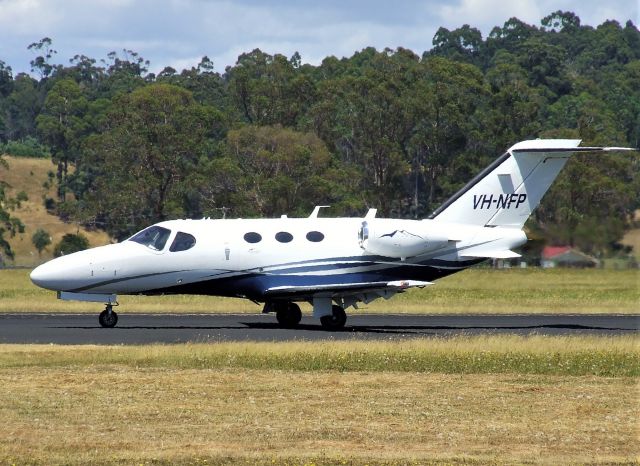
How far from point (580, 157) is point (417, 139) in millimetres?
24673

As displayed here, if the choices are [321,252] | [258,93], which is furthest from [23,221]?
[321,252]

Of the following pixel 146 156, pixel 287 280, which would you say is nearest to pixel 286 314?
pixel 287 280

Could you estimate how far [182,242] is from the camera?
32.6 metres

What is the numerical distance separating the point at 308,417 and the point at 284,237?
1556cm

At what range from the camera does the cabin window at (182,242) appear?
1281 inches

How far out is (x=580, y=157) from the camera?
78.4 metres

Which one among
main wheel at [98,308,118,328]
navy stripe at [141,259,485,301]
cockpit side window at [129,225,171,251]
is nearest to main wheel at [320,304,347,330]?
navy stripe at [141,259,485,301]

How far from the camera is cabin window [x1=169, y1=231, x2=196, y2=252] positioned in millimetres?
32531

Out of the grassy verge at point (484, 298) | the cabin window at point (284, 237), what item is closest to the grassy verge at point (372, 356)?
the cabin window at point (284, 237)

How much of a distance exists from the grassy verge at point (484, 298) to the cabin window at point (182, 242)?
7648 millimetres

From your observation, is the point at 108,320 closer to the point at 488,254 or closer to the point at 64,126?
the point at 488,254

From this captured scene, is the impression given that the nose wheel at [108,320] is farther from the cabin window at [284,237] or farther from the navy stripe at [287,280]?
the cabin window at [284,237]

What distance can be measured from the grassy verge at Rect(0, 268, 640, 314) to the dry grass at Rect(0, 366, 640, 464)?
1896cm

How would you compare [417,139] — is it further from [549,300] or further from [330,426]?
[330,426]
